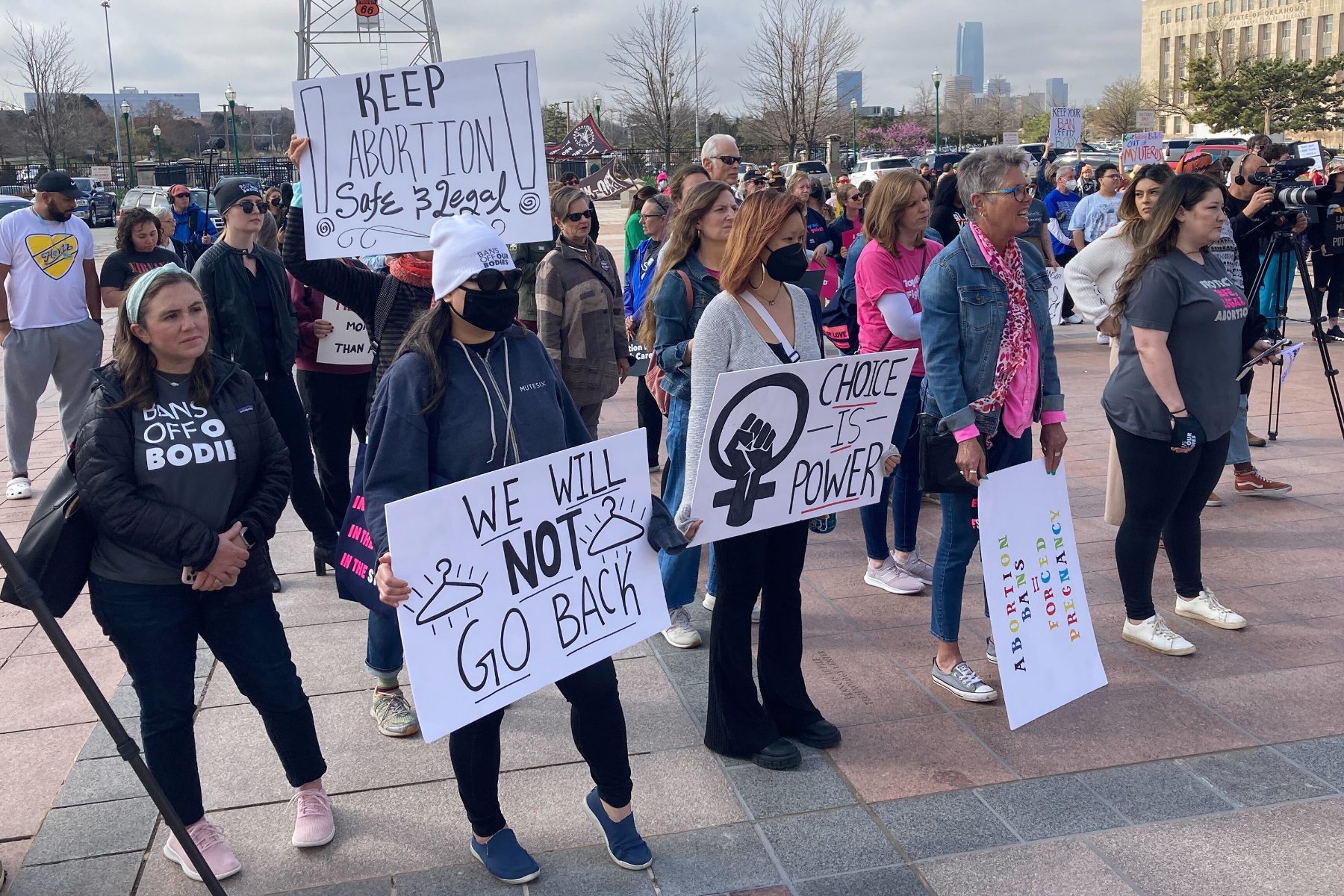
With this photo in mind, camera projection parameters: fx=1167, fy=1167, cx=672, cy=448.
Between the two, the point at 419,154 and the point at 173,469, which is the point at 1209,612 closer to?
the point at 419,154

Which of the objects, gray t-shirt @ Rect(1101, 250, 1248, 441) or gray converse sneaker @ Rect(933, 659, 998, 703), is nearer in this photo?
gray converse sneaker @ Rect(933, 659, 998, 703)

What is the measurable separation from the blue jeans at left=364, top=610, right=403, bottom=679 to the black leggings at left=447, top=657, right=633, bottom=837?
3.55 feet

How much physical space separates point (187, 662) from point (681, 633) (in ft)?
7.24

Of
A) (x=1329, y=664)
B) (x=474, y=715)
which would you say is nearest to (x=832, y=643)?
(x=1329, y=664)

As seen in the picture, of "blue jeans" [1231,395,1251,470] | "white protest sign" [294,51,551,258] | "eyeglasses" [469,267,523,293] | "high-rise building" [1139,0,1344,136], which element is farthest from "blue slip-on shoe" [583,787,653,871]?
"high-rise building" [1139,0,1344,136]

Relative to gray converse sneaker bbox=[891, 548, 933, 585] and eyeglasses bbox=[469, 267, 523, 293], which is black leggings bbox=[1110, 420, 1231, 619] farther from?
eyeglasses bbox=[469, 267, 523, 293]

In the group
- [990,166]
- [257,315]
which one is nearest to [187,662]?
[257,315]

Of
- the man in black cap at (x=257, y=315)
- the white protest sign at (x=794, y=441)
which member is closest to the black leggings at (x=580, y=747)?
the white protest sign at (x=794, y=441)

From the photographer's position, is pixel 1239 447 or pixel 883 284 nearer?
pixel 883 284

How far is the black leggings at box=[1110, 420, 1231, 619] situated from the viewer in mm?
4637

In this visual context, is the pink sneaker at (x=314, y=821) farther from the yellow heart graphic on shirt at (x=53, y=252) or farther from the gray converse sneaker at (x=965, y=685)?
the yellow heart graphic on shirt at (x=53, y=252)

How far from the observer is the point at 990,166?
409 centimetres

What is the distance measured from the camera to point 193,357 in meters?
3.26

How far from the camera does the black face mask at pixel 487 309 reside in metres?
2.98
